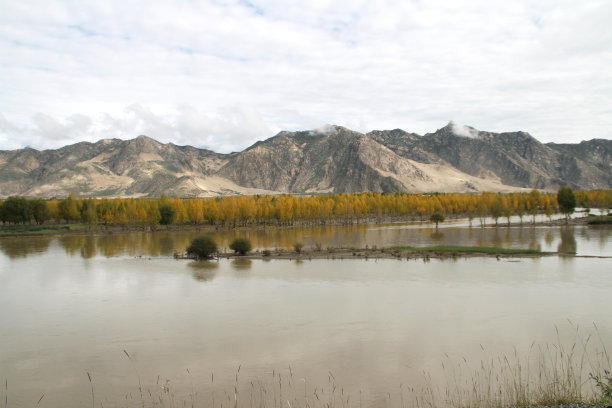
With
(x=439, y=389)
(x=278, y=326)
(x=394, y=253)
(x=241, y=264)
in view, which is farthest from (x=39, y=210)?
(x=439, y=389)

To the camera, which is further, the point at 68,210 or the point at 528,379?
the point at 68,210

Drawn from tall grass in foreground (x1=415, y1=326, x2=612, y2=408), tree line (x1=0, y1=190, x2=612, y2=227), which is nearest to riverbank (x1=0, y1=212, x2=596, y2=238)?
tree line (x1=0, y1=190, x2=612, y2=227)

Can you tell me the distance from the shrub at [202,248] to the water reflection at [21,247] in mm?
20522

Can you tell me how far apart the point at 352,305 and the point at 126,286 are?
16.6 m

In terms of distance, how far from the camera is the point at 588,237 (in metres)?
55.8

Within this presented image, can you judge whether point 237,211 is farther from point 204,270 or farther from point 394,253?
point 204,270

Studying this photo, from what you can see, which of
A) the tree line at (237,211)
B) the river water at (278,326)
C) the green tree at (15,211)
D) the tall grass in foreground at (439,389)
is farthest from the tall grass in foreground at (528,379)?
the green tree at (15,211)

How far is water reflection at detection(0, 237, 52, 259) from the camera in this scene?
50737 millimetres

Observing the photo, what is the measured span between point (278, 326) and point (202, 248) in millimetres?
24824

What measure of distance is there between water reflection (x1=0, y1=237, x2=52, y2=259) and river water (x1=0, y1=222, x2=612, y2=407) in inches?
645

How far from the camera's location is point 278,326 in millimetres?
19656

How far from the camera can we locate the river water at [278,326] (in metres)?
13.6

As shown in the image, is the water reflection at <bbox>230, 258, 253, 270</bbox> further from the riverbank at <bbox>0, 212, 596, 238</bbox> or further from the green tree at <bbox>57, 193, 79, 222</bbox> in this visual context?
the green tree at <bbox>57, 193, 79, 222</bbox>

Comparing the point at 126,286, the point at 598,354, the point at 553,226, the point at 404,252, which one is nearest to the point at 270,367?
the point at 598,354
